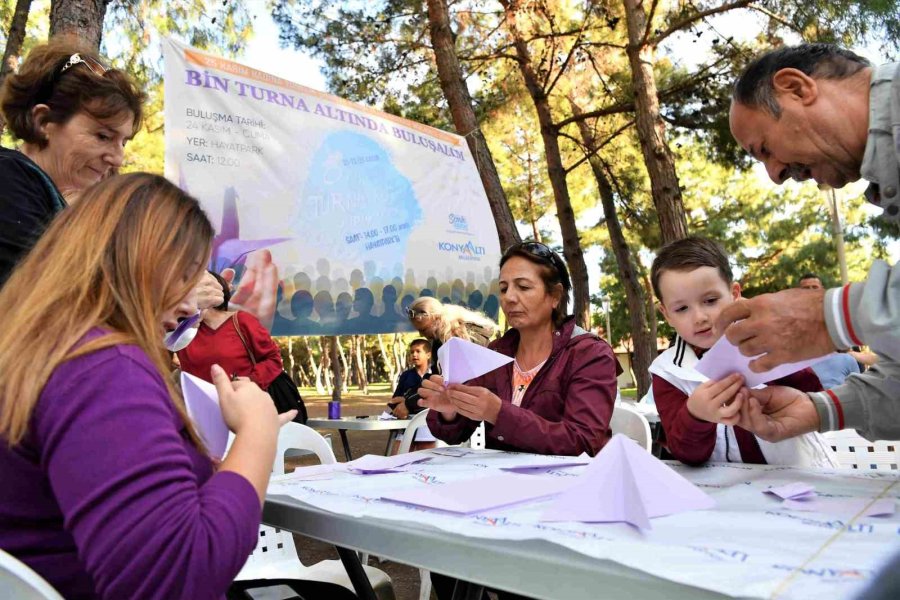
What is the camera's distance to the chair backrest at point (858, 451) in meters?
2.08

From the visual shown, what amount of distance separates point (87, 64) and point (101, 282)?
3.82 feet

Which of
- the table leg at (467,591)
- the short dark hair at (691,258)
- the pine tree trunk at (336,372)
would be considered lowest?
the pine tree trunk at (336,372)

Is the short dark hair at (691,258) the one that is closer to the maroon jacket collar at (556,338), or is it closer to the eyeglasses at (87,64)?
the maroon jacket collar at (556,338)

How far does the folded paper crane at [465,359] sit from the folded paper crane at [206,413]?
2.86ft

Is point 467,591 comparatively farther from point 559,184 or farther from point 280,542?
point 559,184

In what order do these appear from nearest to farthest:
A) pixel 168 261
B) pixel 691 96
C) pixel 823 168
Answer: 1. pixel 168 261
2. pixel 823 168
3. pixel 691 96

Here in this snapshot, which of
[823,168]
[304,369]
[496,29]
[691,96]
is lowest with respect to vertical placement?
[304,369]

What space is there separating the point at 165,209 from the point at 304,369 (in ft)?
160

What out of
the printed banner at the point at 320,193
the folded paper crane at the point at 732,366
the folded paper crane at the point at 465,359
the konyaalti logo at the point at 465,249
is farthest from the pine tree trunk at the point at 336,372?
the folded paper crane at the point at 732,366

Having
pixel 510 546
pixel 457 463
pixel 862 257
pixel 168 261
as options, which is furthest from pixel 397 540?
pixel 862 257

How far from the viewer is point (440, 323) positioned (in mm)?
4828

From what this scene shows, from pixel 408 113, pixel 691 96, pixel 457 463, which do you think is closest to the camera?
pixel 457 463

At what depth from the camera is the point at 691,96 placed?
28.1ft

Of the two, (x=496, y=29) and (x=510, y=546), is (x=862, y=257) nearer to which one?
(x=496, y=29)
